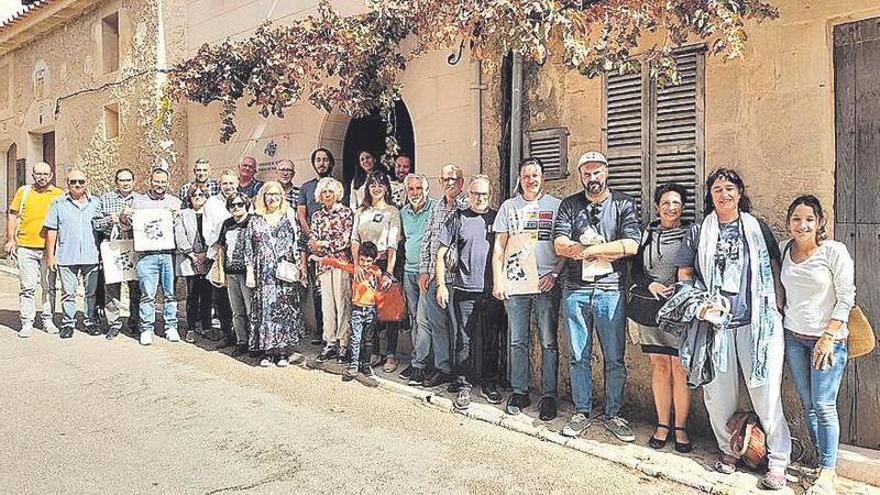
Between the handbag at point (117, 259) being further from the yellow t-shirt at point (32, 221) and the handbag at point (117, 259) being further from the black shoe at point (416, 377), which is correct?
the black shoe at point (416, 377)

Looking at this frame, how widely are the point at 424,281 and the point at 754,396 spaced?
2.66 meters

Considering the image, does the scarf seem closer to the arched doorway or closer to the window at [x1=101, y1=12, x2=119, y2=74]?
the arched doorway

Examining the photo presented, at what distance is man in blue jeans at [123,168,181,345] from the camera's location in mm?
7371

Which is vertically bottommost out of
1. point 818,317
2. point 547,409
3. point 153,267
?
point 547,409

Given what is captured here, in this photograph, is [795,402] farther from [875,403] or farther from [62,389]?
[62,389]

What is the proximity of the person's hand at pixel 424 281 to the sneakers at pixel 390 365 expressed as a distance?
98 cm

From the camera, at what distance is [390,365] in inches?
254

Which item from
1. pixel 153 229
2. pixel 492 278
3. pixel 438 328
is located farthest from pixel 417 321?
pixel 153 229

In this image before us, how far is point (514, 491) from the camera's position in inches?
156

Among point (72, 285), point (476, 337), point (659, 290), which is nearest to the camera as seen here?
point (659, 290)

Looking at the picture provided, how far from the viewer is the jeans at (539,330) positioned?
17.0 ft

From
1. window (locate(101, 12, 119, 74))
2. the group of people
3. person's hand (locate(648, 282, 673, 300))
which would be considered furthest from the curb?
window (locate(101, 12, 119, 74))

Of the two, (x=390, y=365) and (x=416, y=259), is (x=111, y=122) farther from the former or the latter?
(x=416, y=259)

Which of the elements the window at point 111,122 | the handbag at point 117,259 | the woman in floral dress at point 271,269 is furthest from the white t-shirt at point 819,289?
the window at point 111,122
